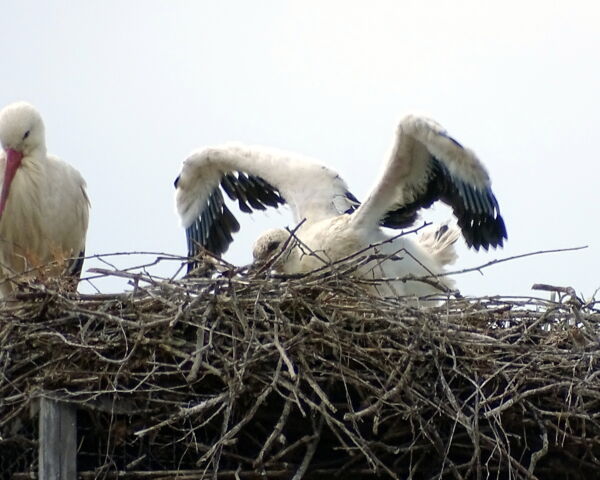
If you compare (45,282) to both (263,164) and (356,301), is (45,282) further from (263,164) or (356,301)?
(263,164)

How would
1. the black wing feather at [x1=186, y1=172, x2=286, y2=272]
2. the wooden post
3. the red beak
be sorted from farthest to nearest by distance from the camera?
the black wing feather at [x1=186, y1=172, x2=286, y2=272], the red beak, the wooden post

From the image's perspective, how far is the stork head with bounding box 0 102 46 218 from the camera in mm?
6312

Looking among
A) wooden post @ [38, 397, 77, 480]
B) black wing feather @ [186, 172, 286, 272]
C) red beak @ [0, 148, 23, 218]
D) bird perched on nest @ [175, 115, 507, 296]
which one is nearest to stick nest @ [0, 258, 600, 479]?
wooden post @ [38, 397, 77, 480]

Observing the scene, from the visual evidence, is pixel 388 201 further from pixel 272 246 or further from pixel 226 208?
pixel 226 208

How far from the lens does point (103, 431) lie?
4.52m

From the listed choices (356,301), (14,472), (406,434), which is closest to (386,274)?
(356,301)

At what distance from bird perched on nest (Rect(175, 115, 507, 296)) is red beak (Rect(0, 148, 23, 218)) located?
0.81 m

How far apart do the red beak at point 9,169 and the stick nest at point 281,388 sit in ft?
5.34

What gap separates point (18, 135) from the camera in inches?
249

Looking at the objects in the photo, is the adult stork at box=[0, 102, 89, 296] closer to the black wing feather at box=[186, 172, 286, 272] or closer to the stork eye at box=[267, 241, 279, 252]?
the black wing feather at box=[186, 172, 286, 272]

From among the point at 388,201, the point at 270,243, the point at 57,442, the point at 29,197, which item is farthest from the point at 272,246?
the point at 57,442

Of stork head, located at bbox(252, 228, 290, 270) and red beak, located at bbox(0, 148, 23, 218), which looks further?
red beak, located at bbox(0, 148, 23, 218)

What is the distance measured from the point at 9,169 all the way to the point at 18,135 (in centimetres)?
15

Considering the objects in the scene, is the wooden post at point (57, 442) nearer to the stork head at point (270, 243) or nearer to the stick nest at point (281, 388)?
the stick nest at point (281, 388)
